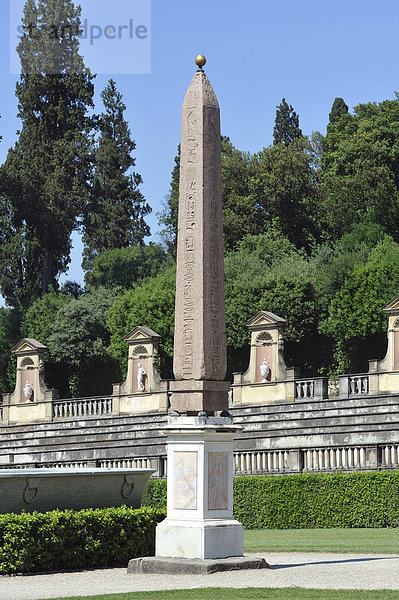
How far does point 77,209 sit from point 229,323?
53.0 feet

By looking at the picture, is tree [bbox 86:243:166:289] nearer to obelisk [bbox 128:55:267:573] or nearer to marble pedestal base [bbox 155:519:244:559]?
obelisk [bbox 128:55:267:573]

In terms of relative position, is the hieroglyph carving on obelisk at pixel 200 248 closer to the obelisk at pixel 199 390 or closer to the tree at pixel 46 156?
the obelisk at pixel 199 390

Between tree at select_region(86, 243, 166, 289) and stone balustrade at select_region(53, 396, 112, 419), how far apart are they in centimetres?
1618

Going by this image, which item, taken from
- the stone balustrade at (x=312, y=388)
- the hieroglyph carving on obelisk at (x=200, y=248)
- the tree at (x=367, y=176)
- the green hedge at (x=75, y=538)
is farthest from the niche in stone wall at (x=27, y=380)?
the hieroglyph carving on obelisk at (x=200, y=248)

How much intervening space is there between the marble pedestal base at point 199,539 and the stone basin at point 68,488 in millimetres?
2025

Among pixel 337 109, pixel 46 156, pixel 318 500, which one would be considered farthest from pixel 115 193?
pixel 318 500

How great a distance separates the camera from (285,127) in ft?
219

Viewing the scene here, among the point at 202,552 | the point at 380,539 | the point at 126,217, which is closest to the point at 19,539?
the point at 202,552

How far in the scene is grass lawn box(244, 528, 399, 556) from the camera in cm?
1673

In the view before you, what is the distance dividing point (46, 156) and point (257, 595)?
4938 centimetres

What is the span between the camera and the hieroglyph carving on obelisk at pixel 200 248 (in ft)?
47.6

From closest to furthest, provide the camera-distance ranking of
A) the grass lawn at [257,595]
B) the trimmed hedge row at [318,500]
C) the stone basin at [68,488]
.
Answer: the grass lawn at [257,595], the stone basin at [68,488], the trimmed hedge row at [318,500]

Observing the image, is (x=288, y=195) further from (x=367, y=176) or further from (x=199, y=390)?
(x=199, y=390)

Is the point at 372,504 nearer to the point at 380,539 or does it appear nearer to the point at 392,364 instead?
the point at 380,539
